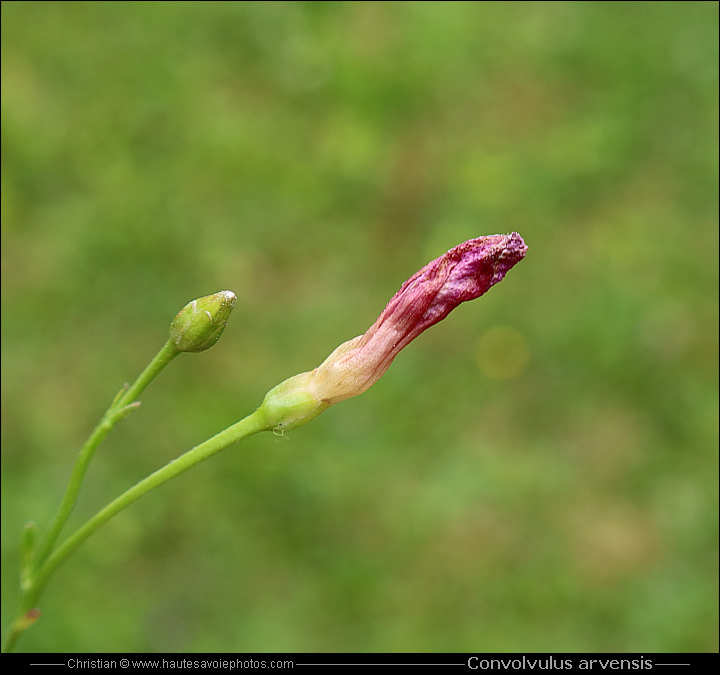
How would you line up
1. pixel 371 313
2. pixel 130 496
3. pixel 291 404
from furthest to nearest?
pixel 371 313 < pixel 291 404 < pixel 130 496

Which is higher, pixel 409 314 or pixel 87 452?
pixel 409 314

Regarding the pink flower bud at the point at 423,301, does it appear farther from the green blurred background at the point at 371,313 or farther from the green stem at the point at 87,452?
the green blurred background at the point at 371,313

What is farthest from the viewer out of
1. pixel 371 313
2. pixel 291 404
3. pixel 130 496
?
pixel 371 313

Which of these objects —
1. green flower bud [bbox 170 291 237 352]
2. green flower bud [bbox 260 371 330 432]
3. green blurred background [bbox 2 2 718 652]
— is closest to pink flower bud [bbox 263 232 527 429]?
green flower bud [bbox 260 371 330 432]

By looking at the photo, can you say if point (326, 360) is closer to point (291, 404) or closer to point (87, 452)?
point (291, 404)

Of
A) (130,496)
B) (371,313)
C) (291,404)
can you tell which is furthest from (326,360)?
(371,313)

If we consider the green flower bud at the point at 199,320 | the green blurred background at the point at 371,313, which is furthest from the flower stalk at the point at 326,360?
the green blurred background at the point at 371,313
